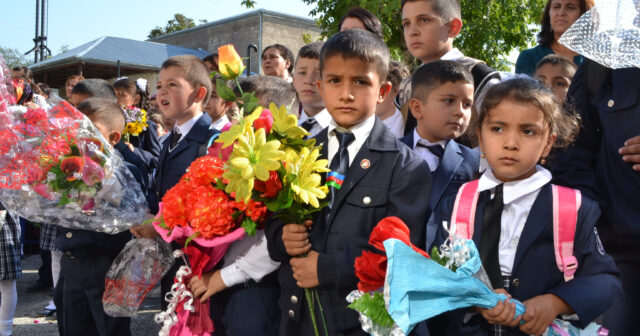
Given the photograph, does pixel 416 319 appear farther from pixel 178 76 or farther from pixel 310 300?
pixel 178 76


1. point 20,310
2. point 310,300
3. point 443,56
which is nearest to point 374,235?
point 310,300

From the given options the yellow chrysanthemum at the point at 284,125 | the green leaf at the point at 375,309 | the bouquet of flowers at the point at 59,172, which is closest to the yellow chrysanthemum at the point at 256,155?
the yellow chrysanthemum at the point at 284,125

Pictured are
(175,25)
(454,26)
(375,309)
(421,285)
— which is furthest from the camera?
(175,25)

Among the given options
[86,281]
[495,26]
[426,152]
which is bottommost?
[86,281]

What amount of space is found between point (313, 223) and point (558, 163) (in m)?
1.22

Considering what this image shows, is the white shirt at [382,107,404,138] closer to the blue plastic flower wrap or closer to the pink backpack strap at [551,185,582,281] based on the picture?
the pink backpack strap at [551,185,582,281]

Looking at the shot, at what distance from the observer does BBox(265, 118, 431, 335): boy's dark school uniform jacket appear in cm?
219

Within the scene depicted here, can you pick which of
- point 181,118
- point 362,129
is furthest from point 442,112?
point 181,118

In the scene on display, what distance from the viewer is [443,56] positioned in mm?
3672

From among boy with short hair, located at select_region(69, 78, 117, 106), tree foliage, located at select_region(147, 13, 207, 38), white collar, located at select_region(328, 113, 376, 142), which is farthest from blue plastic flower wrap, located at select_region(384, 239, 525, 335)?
tree foliage, located at select_region(147, 13, 207, 38)

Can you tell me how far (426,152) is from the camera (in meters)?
2.89

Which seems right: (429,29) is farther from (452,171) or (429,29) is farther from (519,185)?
(519,185)

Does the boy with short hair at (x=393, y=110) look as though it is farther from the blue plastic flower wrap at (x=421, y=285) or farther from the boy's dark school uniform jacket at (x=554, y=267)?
the blue plastic flower wrap at (x=421, y=285)

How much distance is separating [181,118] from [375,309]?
99.8 inches
